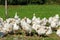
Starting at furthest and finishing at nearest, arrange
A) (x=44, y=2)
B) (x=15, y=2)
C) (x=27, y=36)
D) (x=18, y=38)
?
1. (x=44, y=2)
2. (x=15, y=2)
3. (x=27, y=36)
4. (x=18, y=38)

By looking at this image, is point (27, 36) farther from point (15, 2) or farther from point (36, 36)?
point (15, 2)

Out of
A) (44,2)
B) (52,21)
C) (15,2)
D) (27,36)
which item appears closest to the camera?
(27,36)

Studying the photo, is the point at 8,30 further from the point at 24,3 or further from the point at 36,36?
the point at 24,3

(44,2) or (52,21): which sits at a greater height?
(52,21)

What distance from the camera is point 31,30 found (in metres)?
6.76

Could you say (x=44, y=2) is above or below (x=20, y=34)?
below

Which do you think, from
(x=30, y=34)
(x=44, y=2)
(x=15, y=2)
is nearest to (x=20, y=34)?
(x=30, y=34)

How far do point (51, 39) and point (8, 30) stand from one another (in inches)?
41.2

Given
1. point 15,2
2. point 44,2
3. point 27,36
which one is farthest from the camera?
point 44,2

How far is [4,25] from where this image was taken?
23.1 feet

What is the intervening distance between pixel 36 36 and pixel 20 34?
0.42 m

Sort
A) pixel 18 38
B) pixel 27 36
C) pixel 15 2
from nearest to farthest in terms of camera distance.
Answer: pixel 18 38 → pixel 27 36 → pixel 15 2

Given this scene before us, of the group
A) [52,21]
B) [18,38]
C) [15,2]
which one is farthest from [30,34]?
[15,2]

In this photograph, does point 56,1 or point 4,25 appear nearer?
point 4,25
